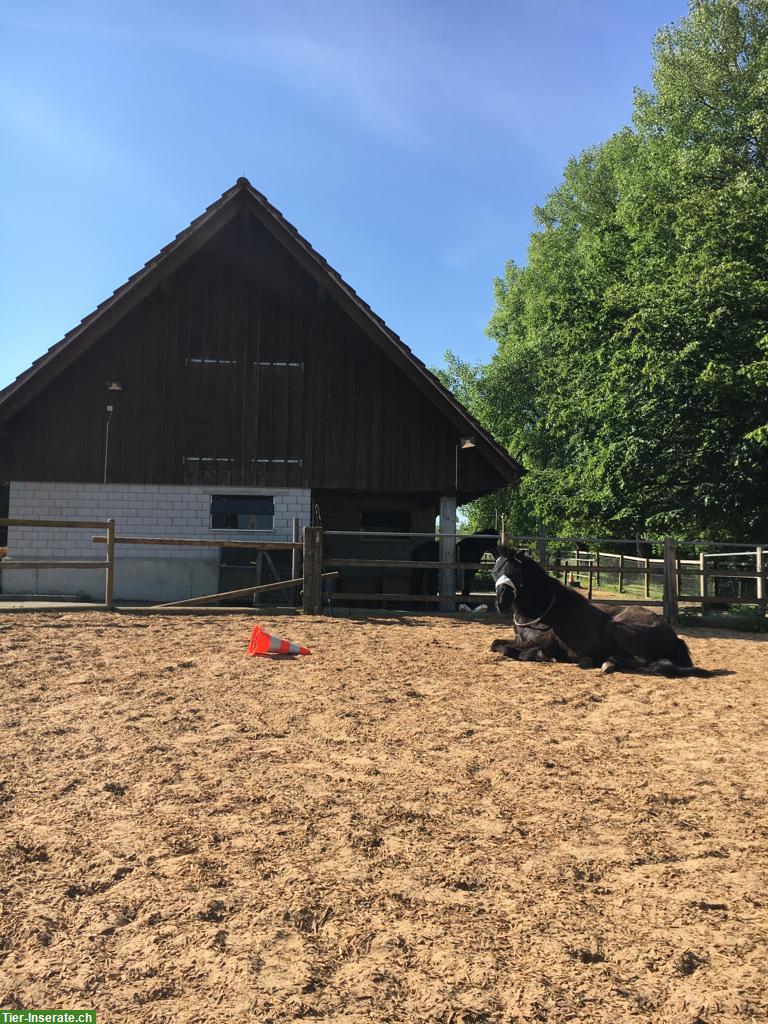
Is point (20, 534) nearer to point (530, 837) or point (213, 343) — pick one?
point (213, 343)

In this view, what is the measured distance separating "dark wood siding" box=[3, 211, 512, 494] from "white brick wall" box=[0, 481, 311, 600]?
34 centimetres

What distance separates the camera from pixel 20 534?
591 inches

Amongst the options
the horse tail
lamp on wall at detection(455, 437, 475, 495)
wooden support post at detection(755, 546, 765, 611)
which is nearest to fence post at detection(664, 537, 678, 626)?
wooden support post at detection(755, 546, 765, 611)

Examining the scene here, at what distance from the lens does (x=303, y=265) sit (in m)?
15.3

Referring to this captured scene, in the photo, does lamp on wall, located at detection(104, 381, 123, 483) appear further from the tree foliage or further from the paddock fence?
the tree foliage

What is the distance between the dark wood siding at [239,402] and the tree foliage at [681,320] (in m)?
7.06

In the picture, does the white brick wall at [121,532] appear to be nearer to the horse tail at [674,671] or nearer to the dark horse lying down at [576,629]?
the dark horse lying down at [576,629]

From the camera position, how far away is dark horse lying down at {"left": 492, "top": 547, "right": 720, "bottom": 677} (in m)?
7.97

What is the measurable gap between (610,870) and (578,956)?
709 mm

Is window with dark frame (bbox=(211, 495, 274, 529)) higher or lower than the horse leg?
higher

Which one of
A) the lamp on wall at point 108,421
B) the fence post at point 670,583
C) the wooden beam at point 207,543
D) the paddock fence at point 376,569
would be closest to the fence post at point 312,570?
the paddock fence at point 376,569

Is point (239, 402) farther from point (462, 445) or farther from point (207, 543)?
point (462, 445)

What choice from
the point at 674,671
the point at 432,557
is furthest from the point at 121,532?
the point at 674,671

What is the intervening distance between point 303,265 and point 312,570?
7248mm
